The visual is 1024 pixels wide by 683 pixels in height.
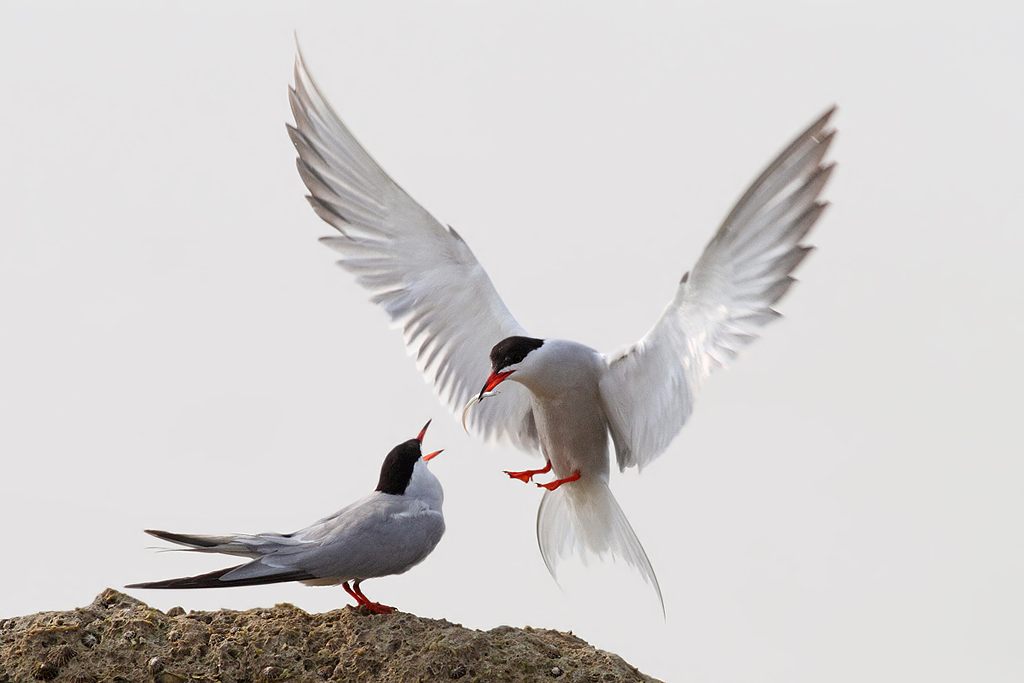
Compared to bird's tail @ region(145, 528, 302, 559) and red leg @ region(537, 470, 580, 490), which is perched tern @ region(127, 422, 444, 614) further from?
red leg @ region(537, 470, 580, 490)

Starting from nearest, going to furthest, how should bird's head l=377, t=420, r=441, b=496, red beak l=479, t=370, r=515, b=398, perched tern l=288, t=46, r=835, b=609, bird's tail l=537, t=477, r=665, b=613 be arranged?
perched tern l=288, t=46, r=835, b=609, bird's head l=377, t=420, r=441, b=496, red beak l=479, t=370, r=515, b=398, bird's tail l=537, t=477, r=665, b=613

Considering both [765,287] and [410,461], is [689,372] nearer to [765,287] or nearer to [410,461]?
[765,287]

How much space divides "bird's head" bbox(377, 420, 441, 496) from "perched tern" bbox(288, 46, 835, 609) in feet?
1.01

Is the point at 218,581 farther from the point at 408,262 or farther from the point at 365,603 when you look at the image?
the point at 408,262

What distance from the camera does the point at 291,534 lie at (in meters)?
2.74

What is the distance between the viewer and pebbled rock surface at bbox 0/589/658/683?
264 centimetres

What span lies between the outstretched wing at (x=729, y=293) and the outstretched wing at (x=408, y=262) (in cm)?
57

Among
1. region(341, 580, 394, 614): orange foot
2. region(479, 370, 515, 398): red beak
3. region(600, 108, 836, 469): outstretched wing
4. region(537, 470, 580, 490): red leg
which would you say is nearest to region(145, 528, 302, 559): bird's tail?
region(341, 580, 394, 614): orange foot

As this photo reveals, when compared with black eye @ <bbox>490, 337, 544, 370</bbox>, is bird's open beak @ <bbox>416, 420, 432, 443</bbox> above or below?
below

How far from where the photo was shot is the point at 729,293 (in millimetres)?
2812

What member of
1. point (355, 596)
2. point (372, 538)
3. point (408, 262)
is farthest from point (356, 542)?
point (408, 262)

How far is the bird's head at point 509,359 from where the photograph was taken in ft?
10.0

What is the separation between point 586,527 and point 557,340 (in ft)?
2.31

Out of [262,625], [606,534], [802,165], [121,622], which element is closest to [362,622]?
[262,625]
